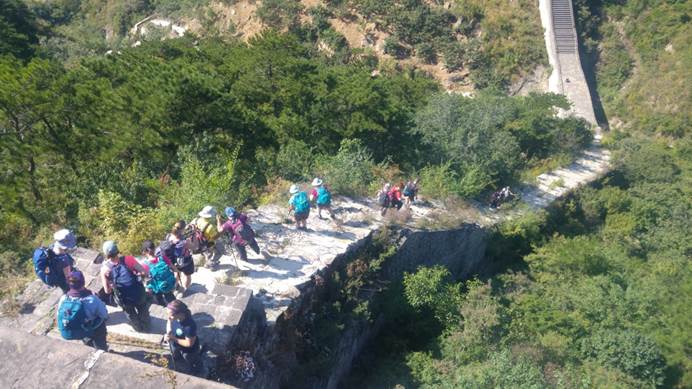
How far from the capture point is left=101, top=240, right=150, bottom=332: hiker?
527cm

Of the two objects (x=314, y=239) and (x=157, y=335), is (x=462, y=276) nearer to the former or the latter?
(x=314, y=239)

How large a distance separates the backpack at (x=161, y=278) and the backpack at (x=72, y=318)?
950mm

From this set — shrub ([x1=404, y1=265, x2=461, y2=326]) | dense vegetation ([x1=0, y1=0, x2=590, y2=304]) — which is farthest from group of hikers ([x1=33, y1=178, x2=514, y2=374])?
shrub ([x1=404, y1=265, x2=461, y2=326])

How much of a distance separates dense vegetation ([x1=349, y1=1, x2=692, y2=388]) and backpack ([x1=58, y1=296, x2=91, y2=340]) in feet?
16.1

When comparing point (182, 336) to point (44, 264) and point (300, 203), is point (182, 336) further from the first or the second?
point (300, 203)

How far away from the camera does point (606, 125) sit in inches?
880

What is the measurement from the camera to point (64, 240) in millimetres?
5621

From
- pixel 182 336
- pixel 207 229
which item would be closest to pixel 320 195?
pixel 207 229

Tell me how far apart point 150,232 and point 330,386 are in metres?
3.68

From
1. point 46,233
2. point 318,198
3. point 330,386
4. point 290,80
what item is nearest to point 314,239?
point 318,198

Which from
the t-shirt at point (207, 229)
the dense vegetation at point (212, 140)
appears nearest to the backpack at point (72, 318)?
the t-shirt at point (207, 229)

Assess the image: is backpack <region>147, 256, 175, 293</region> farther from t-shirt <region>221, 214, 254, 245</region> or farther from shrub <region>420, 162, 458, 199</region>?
shrub <region>420, 162, 458, 199</region>

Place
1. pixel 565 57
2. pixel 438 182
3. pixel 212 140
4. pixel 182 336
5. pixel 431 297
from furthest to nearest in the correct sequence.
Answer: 1. pixel 565 57
2. pixel 438 182
3. pixel 212 140
4. pixel 431 297
5. pixel 182 336

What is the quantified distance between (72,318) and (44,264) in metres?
1.13
